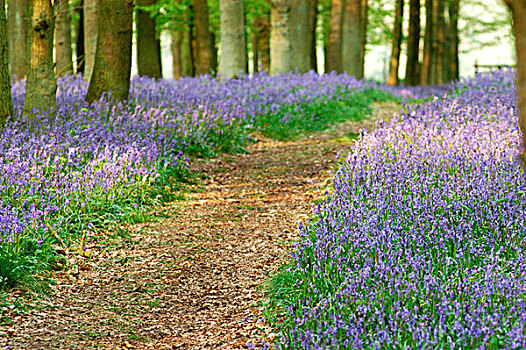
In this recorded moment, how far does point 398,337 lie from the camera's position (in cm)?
331

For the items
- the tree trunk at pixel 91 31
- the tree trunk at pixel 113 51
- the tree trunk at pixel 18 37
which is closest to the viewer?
the tree trunk at pixel 113 51

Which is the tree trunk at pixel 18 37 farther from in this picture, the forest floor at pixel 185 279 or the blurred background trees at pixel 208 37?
the forest floor at pixel 185 279

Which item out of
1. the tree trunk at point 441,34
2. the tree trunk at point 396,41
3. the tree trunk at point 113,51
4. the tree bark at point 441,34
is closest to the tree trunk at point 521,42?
the tree trunk at point 113,51

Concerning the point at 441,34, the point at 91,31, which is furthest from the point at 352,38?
the point at 91,31

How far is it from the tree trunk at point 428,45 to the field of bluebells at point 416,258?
2054 centimetres

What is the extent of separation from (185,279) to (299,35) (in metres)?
14.6

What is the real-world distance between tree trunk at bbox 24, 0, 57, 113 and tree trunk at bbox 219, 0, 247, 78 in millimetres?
6973

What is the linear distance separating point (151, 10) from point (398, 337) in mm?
15712

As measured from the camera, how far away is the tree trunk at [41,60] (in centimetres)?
872

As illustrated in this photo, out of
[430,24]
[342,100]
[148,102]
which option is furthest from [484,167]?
[430,24]

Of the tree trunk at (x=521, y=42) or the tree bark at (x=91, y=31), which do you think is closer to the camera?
the tree trunk at (x=521, y=42)

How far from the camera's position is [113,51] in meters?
10.6

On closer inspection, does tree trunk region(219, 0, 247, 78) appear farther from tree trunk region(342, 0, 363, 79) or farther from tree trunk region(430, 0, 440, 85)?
tree trunk region(430, 0, 440, 85)

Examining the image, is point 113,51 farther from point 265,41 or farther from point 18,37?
point 265,41
